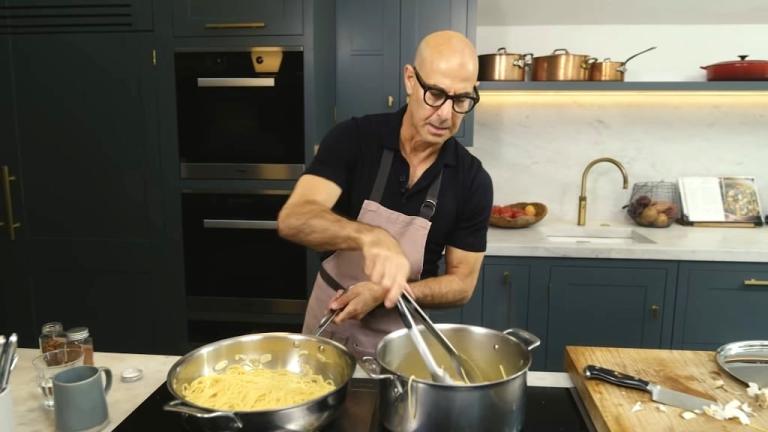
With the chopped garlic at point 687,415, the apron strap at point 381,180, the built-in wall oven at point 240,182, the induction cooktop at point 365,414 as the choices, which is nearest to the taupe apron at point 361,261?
the apron strap at point 381,180

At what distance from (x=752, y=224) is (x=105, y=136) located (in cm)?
314

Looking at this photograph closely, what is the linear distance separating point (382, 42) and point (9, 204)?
190 centimetres

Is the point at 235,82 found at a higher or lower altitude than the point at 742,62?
lower

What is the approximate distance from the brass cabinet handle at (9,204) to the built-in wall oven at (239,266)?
2.77ft

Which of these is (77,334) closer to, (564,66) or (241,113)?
(241,113)

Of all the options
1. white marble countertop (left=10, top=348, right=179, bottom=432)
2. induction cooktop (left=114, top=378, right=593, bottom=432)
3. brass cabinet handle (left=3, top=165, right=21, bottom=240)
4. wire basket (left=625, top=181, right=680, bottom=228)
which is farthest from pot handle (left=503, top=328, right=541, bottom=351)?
brass cabinet handle (left=3, top=165, right=21, bottom=240)

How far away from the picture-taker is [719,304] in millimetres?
2484

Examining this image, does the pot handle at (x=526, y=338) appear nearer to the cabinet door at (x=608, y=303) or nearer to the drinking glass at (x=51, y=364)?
the drinking glass at (x=51, y=364)

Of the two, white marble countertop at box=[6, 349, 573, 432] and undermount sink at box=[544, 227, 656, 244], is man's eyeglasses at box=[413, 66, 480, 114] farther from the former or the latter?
undermount sink at box=[544, 227, 656, 244]

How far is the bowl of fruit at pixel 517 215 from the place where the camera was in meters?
2.82

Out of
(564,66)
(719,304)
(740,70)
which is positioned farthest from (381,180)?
(740,70)

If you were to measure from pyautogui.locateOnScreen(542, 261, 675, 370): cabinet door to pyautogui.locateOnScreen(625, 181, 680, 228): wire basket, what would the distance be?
460mm

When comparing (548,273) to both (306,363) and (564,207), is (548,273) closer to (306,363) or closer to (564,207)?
(564,207)

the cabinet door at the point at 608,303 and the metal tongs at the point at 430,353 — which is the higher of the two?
the metal tongs at the point at 430,353
